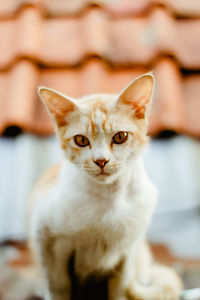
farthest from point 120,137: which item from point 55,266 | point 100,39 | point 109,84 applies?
point 100,39

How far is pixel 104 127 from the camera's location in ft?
2.84

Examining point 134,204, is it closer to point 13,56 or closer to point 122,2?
point 13,56

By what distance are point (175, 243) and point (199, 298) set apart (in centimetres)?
35

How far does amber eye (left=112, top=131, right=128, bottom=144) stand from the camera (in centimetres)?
87

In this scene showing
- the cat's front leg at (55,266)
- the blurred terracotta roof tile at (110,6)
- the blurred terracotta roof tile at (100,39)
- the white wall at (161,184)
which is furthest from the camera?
the blurred terracotta roof tile at (110,6)

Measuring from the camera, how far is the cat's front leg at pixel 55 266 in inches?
37.2

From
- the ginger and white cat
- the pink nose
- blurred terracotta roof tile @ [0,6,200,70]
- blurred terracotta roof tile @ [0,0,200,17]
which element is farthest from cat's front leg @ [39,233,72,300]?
blurred terracotta roof tile @ [0,0,200,17]

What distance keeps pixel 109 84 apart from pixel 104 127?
72 cm

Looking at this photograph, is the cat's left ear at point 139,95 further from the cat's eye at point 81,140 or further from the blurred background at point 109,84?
the blurred background at point 109,84

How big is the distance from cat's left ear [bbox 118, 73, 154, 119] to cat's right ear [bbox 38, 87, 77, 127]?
0.15m

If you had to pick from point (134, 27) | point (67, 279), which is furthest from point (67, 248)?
point (134, 27)

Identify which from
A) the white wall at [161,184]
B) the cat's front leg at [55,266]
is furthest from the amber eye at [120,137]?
the white wall at [161,184]

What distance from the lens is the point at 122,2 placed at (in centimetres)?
182

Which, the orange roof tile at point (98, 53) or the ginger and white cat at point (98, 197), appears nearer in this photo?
the ginger and white cat at point (98, 197)
